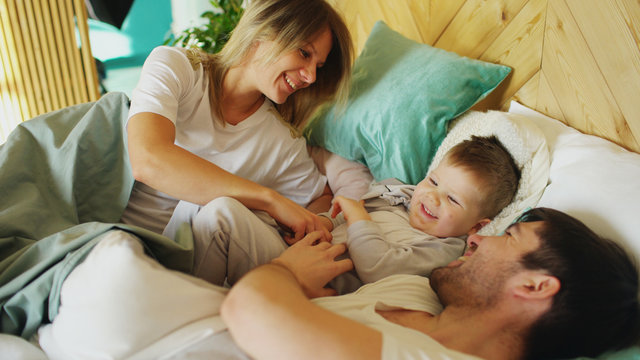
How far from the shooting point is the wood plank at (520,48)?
126cm

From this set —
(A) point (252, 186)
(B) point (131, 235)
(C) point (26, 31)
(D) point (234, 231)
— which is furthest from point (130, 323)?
(C) point (26, 31)

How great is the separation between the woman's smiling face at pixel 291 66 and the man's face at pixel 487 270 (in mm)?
724

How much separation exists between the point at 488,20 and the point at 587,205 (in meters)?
0.79

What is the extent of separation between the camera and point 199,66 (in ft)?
4.16

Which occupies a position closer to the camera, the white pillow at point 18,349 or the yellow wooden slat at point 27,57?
the white pillow at point 18,349

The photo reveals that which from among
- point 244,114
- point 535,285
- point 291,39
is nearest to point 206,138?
point 244,114

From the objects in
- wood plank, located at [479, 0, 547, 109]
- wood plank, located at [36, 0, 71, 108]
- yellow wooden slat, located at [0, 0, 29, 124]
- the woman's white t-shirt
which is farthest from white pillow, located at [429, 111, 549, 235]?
yellow wooden slat, located at [0, 0, 29, 124]

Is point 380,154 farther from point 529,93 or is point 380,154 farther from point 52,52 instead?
point 52,52

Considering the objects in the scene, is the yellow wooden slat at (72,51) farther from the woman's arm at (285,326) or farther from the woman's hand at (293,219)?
the woman's arm at (285,326)

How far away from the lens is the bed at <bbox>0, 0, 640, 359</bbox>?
26.0 inches

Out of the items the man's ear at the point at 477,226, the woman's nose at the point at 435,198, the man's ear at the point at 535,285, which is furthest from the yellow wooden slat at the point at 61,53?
the man's ear at the point at 535,285

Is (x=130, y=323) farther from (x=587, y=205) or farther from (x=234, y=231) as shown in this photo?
(x=587, y=205)

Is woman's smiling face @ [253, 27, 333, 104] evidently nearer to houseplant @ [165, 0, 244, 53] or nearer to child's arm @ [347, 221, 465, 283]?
child's arm @ [347, 221, 465, 283]

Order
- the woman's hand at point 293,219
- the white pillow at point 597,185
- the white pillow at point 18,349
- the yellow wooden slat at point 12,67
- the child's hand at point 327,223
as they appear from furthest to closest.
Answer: the yellow wooden slat at point 12,67 < the child's hand at point 327,223 < the woman's hand at point 293,219 < the white pillow at point 597,185 < the white pillow at point 18,349
